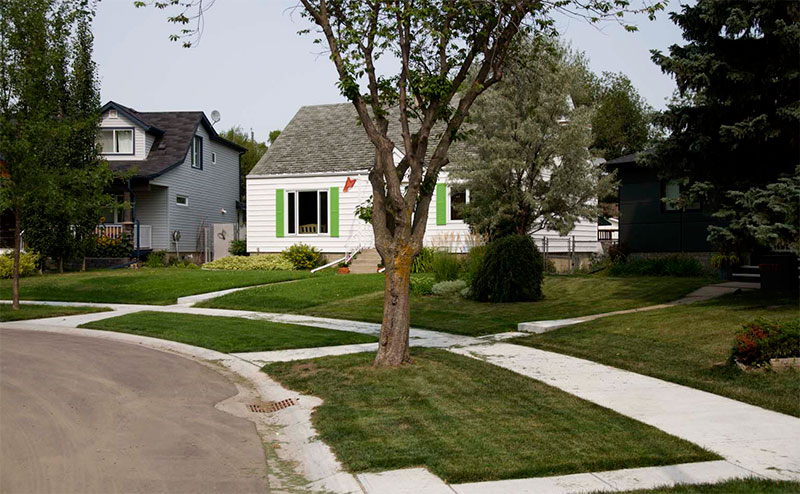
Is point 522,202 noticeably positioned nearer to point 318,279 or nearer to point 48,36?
point 318,279

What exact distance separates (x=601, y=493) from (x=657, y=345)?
255 inches

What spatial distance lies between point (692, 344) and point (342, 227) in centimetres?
1902

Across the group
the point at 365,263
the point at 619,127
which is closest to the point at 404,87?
the point at 365,263

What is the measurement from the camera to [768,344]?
8812 mm

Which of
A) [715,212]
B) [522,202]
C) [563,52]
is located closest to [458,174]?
[522,202]

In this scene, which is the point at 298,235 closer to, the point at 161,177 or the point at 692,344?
the point at 161,177

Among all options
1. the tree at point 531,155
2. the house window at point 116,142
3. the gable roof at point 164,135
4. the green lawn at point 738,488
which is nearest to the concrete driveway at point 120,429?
the green lawn at point 738,488

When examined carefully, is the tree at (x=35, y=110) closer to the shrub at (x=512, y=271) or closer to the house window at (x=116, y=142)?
the shrub at (x=512, y=271)

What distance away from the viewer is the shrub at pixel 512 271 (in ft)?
56.7

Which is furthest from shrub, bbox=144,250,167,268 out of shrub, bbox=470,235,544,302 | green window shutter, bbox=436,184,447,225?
shrub, bbox=470,235,544,302

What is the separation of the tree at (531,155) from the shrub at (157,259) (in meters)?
14.2

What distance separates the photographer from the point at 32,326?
1571cm

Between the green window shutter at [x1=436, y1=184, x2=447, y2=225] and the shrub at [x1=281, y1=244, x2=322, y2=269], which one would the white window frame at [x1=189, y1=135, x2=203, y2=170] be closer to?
the shrub at [x1=281, y1=244, x2=322, y2=269]

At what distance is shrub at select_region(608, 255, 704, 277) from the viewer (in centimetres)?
2109
